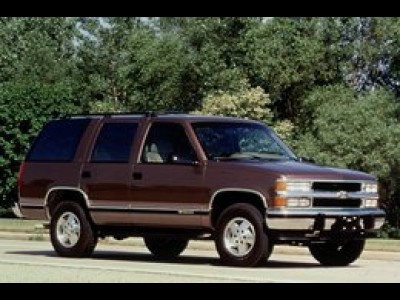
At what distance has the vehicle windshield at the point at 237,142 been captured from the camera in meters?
15.1

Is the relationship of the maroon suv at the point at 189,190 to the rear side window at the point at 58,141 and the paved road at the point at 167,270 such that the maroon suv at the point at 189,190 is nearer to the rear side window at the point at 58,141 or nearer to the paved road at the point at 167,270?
the rear side window at the point at 58,141

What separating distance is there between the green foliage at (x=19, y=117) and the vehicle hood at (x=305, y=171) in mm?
29530

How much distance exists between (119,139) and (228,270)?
3174 mm

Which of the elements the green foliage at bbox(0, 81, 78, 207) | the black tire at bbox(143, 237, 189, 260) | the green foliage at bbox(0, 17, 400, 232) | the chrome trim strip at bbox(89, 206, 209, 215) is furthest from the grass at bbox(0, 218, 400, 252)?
the green foliage at bbox(0, 81, 78, 207)

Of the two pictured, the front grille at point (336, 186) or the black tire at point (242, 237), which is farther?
the front grille at point (336, 186)

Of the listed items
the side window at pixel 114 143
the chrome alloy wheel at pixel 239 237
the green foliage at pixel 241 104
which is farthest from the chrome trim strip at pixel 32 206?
the green foliage at pixel 241 104

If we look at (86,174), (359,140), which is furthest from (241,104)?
(86,174)

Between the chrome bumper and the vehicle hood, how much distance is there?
442 mm

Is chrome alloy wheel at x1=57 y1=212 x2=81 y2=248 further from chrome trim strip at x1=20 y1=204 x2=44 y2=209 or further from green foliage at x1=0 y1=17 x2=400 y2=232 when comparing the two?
green foliage at x1=0 y1=17 x2=400 y2=232

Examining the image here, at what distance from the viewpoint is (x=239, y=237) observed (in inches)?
565

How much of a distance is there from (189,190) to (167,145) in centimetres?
94

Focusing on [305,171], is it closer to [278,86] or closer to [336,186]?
[336,186]
